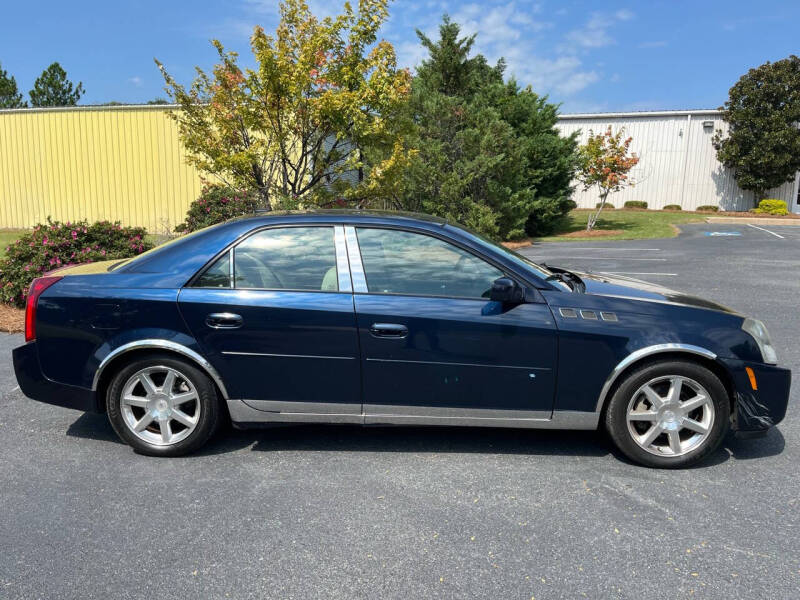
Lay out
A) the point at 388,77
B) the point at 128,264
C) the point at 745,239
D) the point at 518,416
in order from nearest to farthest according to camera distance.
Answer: the point at 518,416
the point at 128,264
the point at 388,77
the point at 745,239

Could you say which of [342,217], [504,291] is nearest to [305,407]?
[342,217]

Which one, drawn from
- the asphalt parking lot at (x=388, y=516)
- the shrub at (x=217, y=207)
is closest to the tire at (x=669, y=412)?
the asphalt parking lot at (x=388, y=516)

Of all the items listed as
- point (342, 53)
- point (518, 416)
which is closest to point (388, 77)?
point (342, 53)

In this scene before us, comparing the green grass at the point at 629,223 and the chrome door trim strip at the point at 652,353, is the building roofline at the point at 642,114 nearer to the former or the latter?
the green grass at the point at 629,223

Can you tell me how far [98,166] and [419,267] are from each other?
68.2ft

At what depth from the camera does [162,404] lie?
12.9 ft

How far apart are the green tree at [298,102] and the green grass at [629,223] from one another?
45.9ft

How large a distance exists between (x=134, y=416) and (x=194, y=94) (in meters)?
6.38

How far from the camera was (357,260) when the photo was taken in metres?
3.90

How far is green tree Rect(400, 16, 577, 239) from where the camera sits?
17.7m

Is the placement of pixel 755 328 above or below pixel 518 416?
above

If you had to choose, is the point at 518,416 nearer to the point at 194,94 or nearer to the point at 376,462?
the point at 376,462

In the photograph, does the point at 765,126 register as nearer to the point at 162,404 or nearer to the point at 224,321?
the point at 224,321

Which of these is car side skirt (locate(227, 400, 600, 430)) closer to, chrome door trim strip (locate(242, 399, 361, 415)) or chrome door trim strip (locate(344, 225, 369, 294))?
chrome door trim strip (locate(242, 399, 361, 415))
